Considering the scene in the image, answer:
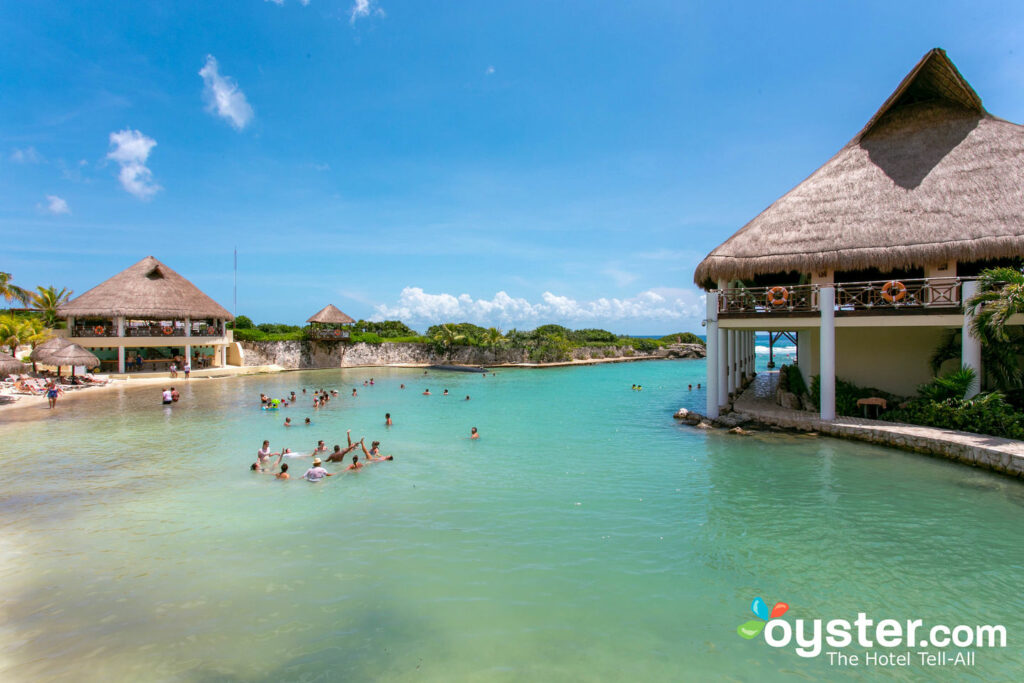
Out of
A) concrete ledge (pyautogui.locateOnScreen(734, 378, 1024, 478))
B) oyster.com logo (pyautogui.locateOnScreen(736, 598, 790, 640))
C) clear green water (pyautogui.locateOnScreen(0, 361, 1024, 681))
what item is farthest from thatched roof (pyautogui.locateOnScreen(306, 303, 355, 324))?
oyster.com logo (pyautogui.locateOnScreen(736, 598, 790, 640))

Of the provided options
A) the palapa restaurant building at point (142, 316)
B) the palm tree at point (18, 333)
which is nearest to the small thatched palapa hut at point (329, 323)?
the palapa restaurant building at point (142, 316)

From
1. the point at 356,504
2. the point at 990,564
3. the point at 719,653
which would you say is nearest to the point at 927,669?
the point at 719,653

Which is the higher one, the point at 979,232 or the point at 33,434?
the point at 979,232

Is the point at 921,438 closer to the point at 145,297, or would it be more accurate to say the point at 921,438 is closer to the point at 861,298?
the point at 861,298

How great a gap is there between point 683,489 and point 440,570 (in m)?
5.53

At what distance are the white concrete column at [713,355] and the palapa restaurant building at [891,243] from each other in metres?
0.05

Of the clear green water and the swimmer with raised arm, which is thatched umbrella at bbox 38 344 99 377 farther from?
the swimmer with raised arm

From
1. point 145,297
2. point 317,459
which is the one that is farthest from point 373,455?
point 145,297

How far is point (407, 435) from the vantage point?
644 inches

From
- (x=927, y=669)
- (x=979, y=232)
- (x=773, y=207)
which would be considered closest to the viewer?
(x=927, y=669)

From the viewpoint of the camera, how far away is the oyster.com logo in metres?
5.58

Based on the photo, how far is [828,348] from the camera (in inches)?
563

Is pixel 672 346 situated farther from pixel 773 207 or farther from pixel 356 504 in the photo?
pixel 356 504

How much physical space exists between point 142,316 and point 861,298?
123ft
